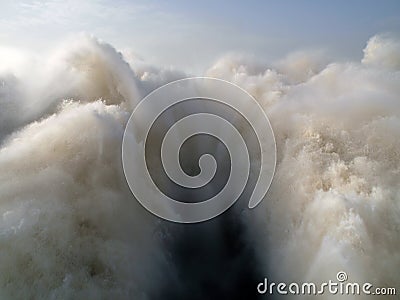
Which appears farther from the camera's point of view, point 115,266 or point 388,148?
point 388,148

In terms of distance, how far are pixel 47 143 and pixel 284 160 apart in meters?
6.84

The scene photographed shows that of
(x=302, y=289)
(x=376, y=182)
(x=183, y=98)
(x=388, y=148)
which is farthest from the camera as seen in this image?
(x=183, y=98)

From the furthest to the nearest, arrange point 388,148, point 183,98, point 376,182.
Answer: point 183,98 < point 388,148 < point 376,182

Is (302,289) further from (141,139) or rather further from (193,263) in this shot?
(141,139)

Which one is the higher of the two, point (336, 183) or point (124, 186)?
point (336, 183)

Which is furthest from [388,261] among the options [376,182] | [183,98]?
[183,98]

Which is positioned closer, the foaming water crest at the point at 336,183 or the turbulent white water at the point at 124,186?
the turbulent white water at the point at 124,186

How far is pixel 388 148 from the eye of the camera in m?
11.1

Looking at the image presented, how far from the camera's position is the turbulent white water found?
7.70 meters

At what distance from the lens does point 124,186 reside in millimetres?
9711

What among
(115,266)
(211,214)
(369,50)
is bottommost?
(115,266)

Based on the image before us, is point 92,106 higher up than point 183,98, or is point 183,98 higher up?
point 183,98

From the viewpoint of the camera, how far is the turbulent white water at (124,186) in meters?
7.70

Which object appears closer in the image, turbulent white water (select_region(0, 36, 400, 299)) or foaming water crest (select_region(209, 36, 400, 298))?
turbulent white water (select_region(0, 36, 400, 299))
